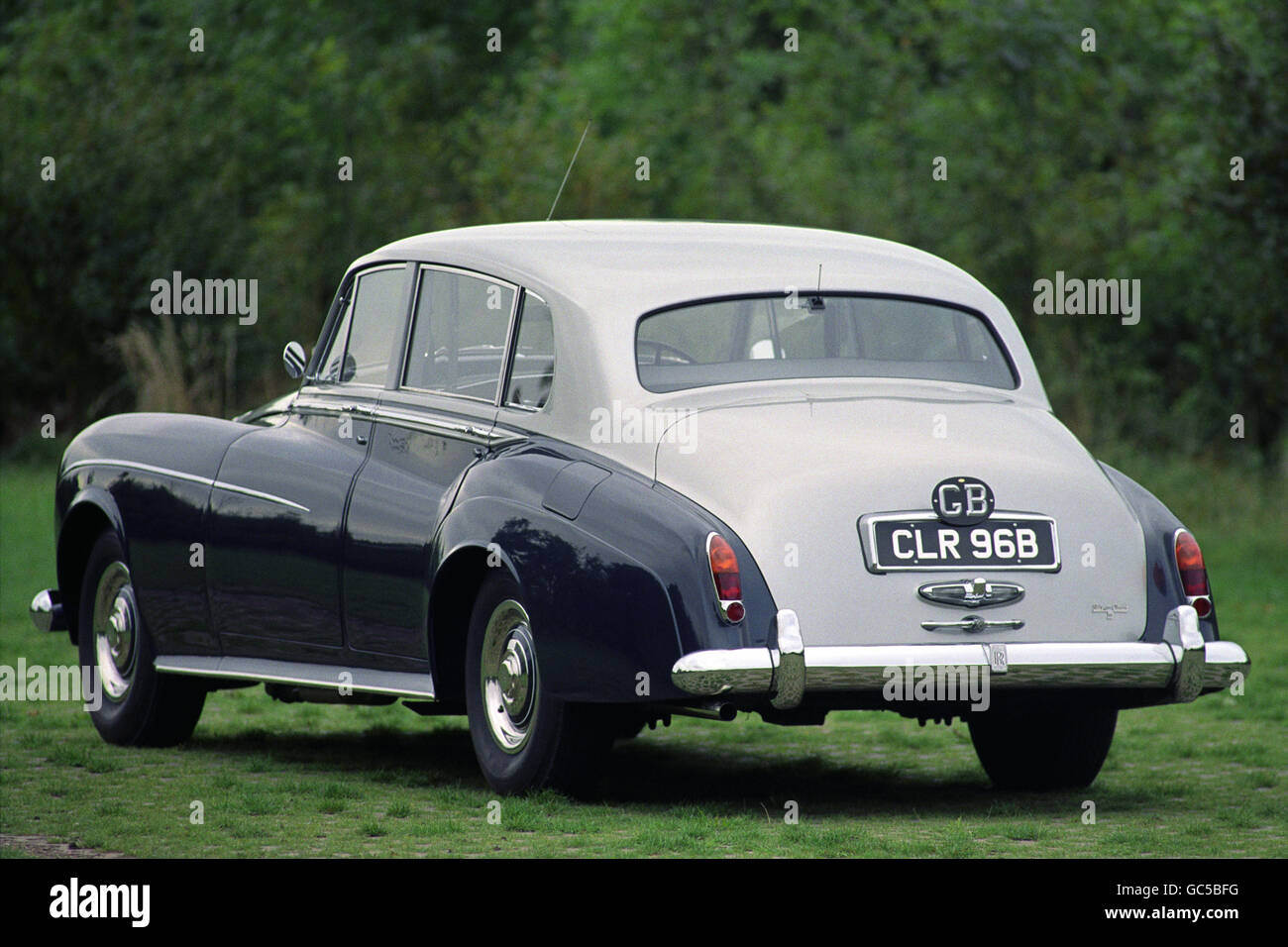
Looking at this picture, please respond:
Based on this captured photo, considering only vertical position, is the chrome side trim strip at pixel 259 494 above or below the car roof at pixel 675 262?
below

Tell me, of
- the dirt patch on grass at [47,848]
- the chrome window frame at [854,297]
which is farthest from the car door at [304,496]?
the dirt patch on grass at [47,848]

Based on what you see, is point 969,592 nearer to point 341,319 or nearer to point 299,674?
point 299,674

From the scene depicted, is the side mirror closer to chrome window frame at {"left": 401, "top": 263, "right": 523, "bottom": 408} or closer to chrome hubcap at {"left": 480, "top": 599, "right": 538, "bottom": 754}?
chrome window frame at {"left": 401, "top": 263, "right": 523, "bottom": 408}

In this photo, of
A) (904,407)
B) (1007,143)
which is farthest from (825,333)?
(1007,143)

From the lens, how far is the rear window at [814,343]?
7773 mm

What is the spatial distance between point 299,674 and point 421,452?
3.62 ft

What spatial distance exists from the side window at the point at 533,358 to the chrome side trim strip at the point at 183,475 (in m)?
1.09

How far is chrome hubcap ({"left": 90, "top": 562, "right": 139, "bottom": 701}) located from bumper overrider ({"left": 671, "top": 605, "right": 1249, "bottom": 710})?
3.67 m

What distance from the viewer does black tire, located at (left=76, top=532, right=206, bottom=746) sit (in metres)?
9.45

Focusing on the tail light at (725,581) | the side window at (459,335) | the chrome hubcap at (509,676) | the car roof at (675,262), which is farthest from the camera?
the side window at (459,335)
